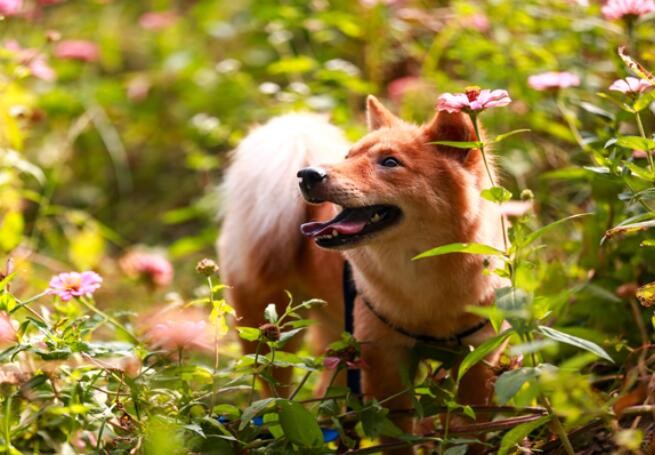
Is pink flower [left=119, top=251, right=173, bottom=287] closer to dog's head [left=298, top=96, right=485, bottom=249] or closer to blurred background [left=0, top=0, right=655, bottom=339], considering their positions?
blurred background [left=0, top=0, right=655, bottom=339]

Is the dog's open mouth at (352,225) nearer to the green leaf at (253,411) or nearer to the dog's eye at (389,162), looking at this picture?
the dog's eye at (389,162)

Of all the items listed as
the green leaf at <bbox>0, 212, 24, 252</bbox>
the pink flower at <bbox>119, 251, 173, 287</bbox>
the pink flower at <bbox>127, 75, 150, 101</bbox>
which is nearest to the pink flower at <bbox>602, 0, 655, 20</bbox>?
the pink flower at <bbox>119, 251, 173, 287</bbox>

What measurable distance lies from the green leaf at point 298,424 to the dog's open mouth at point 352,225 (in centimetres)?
42

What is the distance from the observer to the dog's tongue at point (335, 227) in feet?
7.47

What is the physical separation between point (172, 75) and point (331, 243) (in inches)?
151

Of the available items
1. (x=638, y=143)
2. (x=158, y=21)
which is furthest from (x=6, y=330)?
(x=158, y=21)

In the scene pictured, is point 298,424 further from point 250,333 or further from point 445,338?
point 445,338

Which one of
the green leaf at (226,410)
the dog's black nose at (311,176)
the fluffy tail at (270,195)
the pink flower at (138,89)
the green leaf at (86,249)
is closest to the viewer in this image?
the green leaf at (226,410)

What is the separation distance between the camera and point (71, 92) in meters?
5.64

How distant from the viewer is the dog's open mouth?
7.36 ft

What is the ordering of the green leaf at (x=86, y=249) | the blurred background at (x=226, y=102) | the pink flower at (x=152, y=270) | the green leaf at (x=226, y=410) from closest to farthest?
the green leaf at (x=226, y=410) < the blurred background at (x=226, y=102) < the pink flower at (x=152, y=270) < the green leaf at (x=86, y=249)

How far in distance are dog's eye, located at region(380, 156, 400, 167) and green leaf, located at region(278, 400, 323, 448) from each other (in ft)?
2.19

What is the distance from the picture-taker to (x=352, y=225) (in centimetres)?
230

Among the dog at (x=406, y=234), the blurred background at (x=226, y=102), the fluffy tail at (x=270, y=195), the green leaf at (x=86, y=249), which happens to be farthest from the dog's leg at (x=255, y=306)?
the green leaf at (x=86, y=249)
